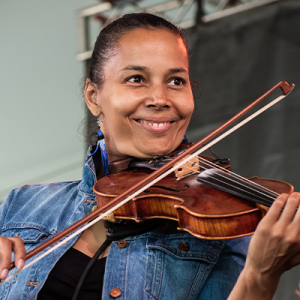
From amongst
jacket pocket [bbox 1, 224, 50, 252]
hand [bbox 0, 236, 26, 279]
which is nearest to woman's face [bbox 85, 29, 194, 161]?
jacket pocket [bbox 1, 224, 50, 252]

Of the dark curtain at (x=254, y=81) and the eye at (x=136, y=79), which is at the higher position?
the eye at (x=136, y=79)

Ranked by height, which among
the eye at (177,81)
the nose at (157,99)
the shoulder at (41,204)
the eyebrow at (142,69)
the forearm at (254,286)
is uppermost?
the eyebrow at (142,69)

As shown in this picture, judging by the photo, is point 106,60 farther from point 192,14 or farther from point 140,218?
point 192,14

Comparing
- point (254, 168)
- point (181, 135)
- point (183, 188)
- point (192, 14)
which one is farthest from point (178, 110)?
point (192, 14)

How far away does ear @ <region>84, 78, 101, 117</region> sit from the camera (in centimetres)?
114

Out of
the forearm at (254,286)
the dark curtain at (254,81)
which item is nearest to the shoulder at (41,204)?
the forearm at (254,286)

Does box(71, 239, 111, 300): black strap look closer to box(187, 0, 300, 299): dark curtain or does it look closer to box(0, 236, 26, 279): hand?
box(0, 236, 26, 279): hand

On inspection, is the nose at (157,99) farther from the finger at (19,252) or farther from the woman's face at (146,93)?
the finger at (19,252)

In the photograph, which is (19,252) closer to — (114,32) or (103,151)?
(103,151)

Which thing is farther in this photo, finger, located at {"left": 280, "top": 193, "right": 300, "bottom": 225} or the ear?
the ear

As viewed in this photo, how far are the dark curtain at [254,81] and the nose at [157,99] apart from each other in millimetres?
943

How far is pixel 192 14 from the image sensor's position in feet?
7.31

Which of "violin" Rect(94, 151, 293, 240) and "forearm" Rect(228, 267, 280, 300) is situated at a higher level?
"violin" Rect(94, 151, 293, 240)

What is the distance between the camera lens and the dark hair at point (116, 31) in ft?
3.53
